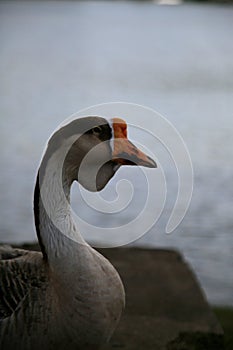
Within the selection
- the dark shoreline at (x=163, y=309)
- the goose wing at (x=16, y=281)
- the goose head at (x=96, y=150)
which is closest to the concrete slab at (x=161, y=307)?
the dark shoreline at (x=163, y=309)

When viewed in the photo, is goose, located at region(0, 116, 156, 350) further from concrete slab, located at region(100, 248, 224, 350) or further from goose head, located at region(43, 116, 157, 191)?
concrete slab, located at region(100, 248, 224, 350)

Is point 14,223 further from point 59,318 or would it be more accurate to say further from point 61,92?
point 61,92

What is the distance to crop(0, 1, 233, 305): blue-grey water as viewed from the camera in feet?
8.84

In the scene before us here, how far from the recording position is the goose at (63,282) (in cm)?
100

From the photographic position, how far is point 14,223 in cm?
282

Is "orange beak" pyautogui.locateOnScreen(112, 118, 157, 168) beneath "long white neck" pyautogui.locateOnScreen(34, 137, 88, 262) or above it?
above

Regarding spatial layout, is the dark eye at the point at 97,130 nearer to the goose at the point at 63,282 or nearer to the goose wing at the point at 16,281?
the goose at the point at 63,282

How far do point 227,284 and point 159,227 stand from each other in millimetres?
449

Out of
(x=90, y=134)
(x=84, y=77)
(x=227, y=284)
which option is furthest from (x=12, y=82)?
(x=90, y=134)

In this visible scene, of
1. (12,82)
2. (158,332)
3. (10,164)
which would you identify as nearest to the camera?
(158,332)

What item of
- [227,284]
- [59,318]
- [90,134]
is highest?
[90,134]

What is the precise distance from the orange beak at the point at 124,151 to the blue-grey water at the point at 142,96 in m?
1.34

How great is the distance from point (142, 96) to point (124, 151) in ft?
12.5

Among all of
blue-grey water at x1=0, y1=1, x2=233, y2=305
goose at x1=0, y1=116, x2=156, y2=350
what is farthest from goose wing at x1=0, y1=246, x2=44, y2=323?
blue-grey water at x1=0, y1=1, x2=233, y2=305
